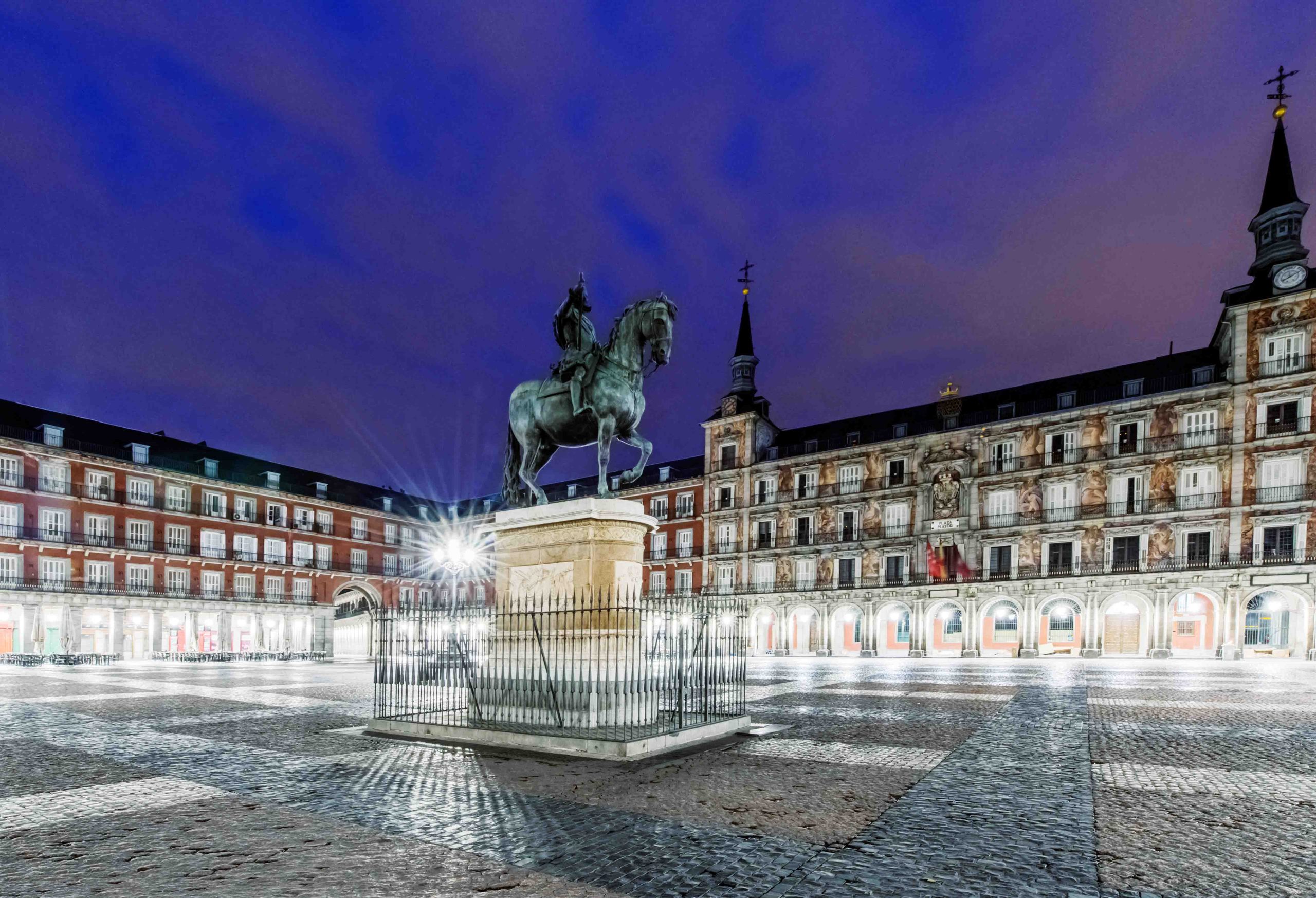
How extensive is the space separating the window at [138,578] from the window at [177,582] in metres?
0.93

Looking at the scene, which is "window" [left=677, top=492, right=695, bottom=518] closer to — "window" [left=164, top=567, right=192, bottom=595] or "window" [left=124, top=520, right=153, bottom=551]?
"window" [left=164, top=567, right=192, bottom=595]

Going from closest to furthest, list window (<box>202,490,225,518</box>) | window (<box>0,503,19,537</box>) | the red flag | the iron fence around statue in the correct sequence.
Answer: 1. the iron fence around statue
2. window (<box>0,503,19,537</box>)
3. the red flag
4. window (<box>202,490,225,518</box>)

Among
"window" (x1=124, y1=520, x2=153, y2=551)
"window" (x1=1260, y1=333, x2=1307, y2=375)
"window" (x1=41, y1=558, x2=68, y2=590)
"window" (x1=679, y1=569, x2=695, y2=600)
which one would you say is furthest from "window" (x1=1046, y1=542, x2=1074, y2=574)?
"window" (x1=41, y1=558, x2=68, y2=590)

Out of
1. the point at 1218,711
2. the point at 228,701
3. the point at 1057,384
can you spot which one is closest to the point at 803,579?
the point at 1057,384

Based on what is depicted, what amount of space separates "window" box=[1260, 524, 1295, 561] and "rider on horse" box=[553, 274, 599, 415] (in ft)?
119

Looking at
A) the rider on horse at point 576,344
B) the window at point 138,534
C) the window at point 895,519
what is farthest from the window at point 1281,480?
the window at point 138,534

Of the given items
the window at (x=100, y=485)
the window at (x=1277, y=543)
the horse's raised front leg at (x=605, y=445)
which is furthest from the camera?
the window at (x=100, y=485)

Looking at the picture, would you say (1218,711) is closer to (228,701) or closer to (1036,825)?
(1036,825)

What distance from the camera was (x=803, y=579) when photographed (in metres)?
44.4

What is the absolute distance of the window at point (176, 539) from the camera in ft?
137

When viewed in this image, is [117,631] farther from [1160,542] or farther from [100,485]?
[1160,542]

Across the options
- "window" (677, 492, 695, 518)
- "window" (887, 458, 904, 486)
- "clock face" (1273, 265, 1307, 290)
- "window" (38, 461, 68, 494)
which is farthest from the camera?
"window" (677, 492, 695, 518)

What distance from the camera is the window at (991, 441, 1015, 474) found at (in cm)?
3888

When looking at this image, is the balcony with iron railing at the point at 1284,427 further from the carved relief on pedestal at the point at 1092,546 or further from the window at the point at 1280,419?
the carved relief on pedestal at the point at 1092,546
